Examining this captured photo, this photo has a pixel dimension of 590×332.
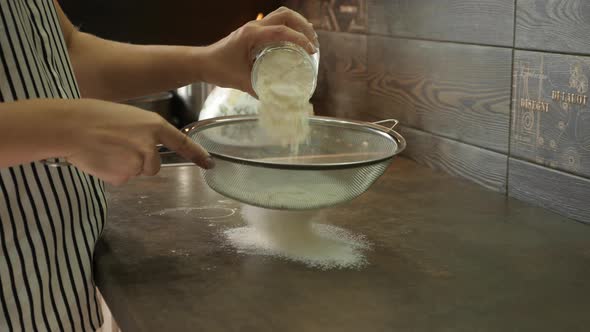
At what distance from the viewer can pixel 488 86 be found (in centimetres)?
155

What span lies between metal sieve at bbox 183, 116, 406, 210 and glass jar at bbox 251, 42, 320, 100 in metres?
0.14

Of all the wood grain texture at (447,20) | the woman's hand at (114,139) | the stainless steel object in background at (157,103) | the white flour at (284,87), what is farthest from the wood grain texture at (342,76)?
the woman's hand at (114,139)

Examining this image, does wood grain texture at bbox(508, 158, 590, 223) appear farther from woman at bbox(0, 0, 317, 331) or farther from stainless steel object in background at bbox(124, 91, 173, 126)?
stainless steel object in background at bbox(124, 91, 173, 126)

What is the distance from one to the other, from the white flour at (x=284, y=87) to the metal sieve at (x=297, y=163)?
93mm

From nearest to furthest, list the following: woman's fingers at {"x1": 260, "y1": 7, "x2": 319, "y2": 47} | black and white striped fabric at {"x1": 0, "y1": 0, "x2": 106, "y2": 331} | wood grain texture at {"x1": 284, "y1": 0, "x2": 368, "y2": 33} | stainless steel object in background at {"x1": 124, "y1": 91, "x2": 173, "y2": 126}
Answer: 1. black and white striped fabric at {"x1": 0, "y1": 0, "x2": 106, "y2": 331}
2. woman's fingers at {"x1": 260, "y1": 7, "x2": 319, "y2": 47}
3. wood grain texture at {"x1": 284, "y1": 0, "x2": 368, "y2": 33}
4. stainless steel object in background at {"x1": 124, "y1": 91, "x2": 173, "y2": 126}

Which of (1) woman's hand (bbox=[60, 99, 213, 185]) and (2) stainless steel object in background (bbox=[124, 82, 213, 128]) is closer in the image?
(1) woman's hand (bbox=[60, 99, 213, 185])

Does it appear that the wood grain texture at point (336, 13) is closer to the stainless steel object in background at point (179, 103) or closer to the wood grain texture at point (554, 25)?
the stainless steel object in background at point (179, 103)

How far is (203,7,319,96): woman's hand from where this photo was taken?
1325 millimetres

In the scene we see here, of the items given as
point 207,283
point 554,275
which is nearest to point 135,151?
point 207,283

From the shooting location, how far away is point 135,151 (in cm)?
95

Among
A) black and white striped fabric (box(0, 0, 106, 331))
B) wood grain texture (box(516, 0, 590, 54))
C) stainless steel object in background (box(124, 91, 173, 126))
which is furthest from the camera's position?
stainless steel object in background (box(124, 91, 173, 126))

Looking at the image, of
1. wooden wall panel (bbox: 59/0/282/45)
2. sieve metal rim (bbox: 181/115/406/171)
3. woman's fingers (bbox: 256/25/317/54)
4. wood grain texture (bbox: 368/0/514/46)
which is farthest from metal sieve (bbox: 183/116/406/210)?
wooden wall panel (bbox: 59/0/282/45)

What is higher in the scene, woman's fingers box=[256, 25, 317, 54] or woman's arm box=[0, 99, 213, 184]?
woman's fingers box=[256, 25, 317, 54]

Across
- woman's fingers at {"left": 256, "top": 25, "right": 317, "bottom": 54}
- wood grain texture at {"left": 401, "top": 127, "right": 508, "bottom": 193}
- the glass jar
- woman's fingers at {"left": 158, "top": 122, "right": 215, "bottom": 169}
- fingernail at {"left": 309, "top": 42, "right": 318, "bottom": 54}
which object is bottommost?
wood grain texture at {"left": 401, "top": 127, "right": 508, "bottom": 193}
